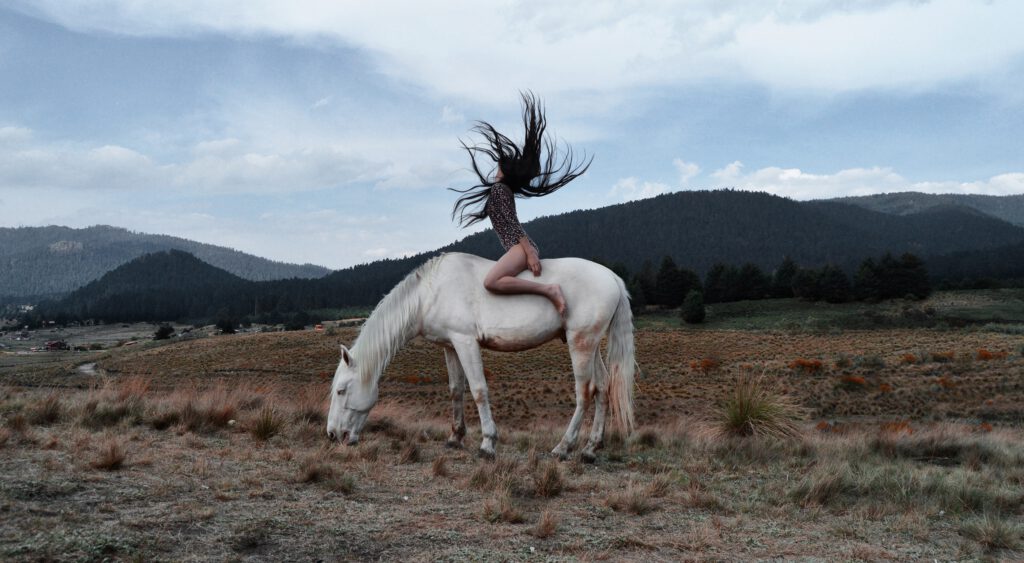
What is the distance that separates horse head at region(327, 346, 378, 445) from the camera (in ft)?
22.2

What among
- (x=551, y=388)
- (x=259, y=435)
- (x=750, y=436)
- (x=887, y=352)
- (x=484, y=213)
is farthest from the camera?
(x=887, y=352)

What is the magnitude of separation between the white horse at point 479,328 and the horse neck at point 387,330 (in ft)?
0.04

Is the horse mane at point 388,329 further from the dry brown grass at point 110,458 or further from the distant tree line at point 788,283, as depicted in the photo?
the distant tree line at point 788,283

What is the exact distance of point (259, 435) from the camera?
670 centimetres

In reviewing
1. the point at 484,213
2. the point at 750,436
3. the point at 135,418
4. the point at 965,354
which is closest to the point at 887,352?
the point at 965,354

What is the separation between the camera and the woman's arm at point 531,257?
22.1 ft

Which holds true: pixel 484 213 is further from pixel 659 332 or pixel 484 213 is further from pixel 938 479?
pixel 659 332

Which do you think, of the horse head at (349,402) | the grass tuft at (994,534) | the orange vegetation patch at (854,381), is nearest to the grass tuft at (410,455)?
the horse head at (349,402)

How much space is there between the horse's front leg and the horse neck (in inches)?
25.6

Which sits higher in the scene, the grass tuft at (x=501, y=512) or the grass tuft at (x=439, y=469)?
the grass tuft at (x=501, y=512)

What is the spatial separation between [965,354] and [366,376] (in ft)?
136

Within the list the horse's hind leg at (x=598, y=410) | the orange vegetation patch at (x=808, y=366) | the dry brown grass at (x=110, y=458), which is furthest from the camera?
the orange vegetation patch at (x=808, y=366)

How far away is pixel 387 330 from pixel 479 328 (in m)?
1.13

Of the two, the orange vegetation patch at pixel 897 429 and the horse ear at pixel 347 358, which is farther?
the orange vegetation patch at pixel 897 429
